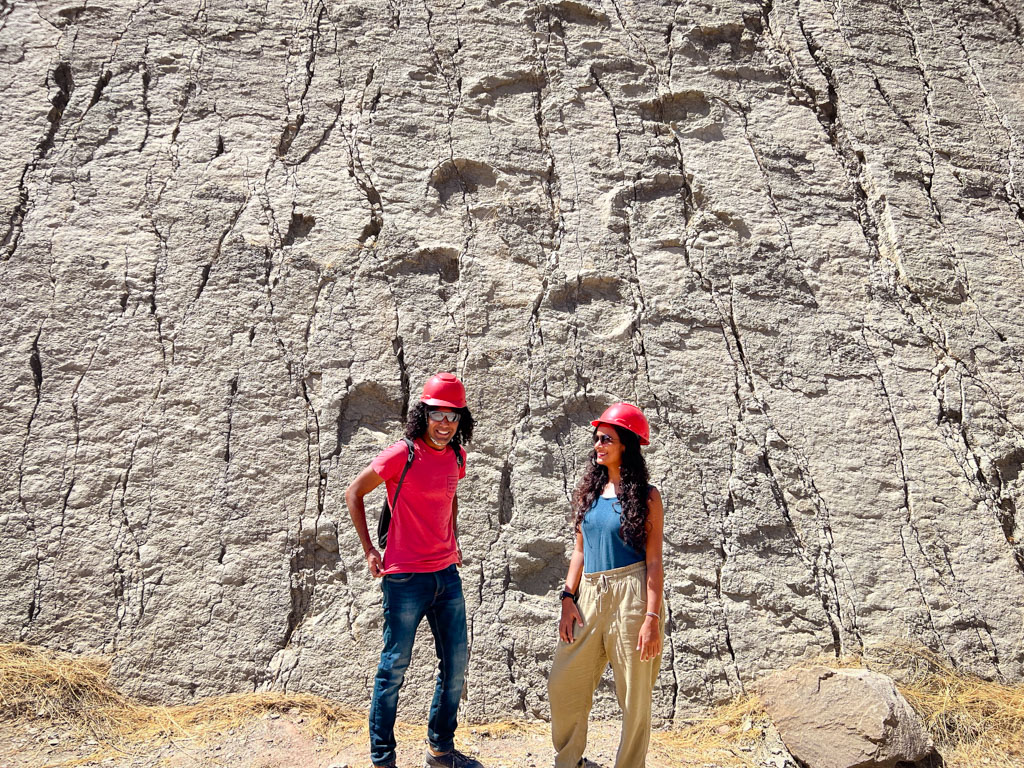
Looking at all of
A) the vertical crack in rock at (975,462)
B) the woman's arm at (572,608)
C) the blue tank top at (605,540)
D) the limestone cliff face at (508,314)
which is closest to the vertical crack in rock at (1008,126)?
the limestone cliff face at (508,314)

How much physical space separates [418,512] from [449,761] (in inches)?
39.0

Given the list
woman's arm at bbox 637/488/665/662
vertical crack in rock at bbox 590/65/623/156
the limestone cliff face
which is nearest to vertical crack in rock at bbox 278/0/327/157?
the limestone cliff face

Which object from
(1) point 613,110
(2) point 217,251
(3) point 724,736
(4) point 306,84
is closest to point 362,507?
(3) point 724,736

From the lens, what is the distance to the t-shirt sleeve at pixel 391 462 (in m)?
2.89

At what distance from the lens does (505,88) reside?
517cm

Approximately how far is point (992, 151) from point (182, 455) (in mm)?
5334

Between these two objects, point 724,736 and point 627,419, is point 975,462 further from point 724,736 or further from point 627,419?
point 627,419

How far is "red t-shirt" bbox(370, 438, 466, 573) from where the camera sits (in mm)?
2895

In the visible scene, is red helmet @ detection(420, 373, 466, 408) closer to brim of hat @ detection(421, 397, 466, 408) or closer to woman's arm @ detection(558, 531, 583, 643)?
brim of hat @ detection(421, 397, 466, 408)

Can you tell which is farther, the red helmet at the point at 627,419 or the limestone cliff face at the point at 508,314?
the limestone cliff face at the point at 508,314

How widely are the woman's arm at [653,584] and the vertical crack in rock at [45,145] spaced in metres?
3.82

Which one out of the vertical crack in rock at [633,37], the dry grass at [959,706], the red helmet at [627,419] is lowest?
the dry grass at [959,706]

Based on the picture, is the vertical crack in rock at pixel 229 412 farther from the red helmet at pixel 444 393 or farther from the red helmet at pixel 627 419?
the red helmet at pixel 627 419

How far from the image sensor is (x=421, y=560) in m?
2.89
